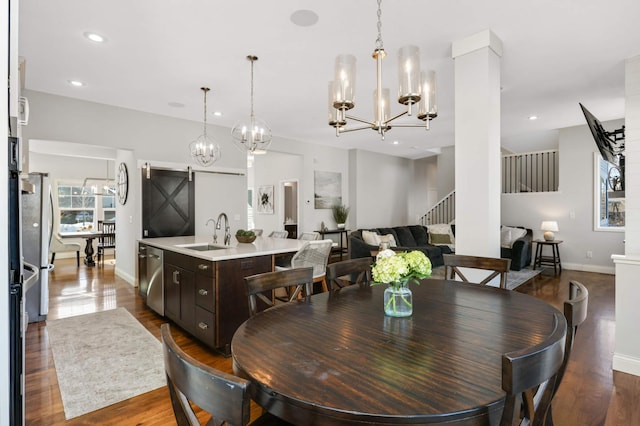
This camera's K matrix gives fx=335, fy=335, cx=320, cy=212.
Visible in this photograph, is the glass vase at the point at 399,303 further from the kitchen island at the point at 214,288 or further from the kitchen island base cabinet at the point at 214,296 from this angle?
the kitchen island at the point at 214,288

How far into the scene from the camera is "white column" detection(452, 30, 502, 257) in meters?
2.77

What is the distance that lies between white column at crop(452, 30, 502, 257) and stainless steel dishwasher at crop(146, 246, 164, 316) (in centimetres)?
A: 311

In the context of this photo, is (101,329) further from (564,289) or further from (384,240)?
(564,289)

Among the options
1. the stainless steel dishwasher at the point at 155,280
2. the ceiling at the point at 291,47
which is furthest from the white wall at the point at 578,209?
the stainless steel dishwasher at the point at 155,280

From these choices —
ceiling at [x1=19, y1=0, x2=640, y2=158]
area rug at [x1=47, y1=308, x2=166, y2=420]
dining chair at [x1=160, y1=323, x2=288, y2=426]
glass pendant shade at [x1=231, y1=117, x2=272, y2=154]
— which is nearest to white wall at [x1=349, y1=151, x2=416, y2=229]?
ceiling at [x1=19, y1=0, x2=640, y2=158]

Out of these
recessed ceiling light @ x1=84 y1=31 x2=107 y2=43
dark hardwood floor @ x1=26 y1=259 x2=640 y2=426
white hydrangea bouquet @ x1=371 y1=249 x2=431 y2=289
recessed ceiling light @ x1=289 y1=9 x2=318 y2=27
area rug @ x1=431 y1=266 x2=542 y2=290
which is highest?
recessed ceiling light @ x1=84 y1=31 x2=107 y2=43

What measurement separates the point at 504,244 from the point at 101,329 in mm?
6644

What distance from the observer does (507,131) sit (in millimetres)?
6723

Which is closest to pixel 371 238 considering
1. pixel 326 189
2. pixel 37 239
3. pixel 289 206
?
pixel 326 189

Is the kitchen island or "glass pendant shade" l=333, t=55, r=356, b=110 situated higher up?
"glass pendant shade" l=333, t=55, r=356, b=110

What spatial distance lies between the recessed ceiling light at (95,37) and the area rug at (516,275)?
5.38 metres

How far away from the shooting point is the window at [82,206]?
832 centimetres

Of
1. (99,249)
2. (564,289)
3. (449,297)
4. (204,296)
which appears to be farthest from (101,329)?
(564,289)

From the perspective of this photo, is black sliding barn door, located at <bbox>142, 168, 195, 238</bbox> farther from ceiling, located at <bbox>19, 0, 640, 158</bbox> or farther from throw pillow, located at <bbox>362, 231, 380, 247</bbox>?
throw pillow, located at <bbox>362, 231, 380, 247</bbox>
